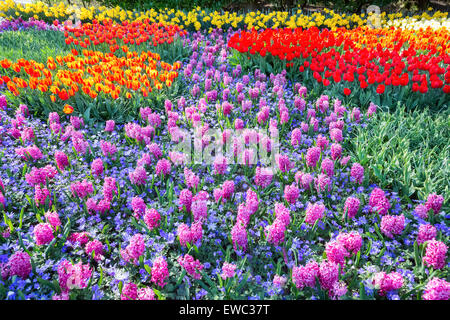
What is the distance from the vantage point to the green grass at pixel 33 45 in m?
7.06

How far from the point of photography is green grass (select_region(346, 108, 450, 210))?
10.9ft

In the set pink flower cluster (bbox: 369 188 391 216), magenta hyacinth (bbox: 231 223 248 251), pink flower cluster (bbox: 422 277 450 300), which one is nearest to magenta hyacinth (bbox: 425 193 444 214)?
pink flower cluster (bbox: 369 188 391 216)

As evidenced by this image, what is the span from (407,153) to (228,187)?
2.02 m

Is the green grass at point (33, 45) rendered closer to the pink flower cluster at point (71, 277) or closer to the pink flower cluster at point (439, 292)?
the pink flower cluster at point (71, 277)

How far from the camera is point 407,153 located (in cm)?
361

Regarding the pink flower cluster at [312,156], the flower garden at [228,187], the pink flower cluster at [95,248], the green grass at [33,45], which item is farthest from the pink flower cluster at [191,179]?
the green grass at [33,45]

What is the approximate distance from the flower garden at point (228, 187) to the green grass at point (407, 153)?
0.8 inches

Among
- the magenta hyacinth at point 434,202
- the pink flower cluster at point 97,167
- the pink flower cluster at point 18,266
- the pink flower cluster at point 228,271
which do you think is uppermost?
the magenta hyacinth at point 434,202

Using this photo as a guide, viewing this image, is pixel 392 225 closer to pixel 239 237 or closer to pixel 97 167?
pixel 239 237

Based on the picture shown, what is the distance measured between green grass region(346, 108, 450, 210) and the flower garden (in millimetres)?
21

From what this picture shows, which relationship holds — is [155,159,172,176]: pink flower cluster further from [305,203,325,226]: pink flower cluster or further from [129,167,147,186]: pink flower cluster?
[305,203,325,226]: pink flower cluster

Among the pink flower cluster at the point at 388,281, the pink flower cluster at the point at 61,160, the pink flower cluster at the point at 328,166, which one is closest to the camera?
the pink flower cluster at the point at 388,281

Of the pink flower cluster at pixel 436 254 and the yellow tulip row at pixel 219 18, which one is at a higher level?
the yellow tulip row at pixel 219 18

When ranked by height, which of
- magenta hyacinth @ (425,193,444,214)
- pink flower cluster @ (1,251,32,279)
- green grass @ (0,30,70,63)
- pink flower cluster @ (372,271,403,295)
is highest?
green grass @ (0,30,70,63)
